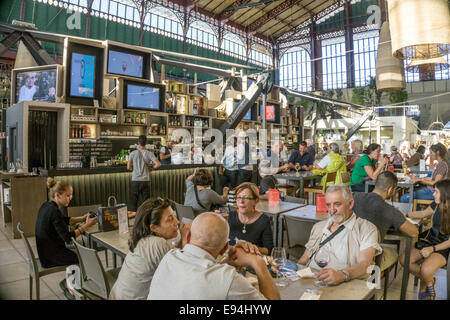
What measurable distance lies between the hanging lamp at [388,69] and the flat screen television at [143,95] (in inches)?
231

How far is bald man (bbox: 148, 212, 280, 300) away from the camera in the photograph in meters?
1.21

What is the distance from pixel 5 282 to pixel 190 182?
2.26 metres

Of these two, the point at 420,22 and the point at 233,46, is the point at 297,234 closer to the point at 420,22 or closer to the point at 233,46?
the point at 420,22

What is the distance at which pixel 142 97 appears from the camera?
7668 mm

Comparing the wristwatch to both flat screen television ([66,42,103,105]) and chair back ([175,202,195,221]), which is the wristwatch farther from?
flat screen television ([66,42,103,105])

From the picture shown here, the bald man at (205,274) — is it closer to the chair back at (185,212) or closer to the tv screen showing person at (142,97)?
the chair back at (185,212)

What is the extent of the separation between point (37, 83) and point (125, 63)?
6.33 ft

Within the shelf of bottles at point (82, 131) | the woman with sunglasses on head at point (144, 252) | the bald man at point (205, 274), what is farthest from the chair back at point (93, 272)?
the shelf of bottles at point (82, 131)

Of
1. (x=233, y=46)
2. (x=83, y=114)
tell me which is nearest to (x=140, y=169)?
(x=83, y=114)

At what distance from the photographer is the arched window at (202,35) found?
20.3 metres

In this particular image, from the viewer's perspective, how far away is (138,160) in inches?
226

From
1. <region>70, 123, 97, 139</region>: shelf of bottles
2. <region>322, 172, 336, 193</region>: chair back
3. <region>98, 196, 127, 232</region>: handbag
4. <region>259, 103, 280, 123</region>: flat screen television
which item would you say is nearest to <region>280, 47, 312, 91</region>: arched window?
<region>259, 103, 280, 123</region>: flat screen television
